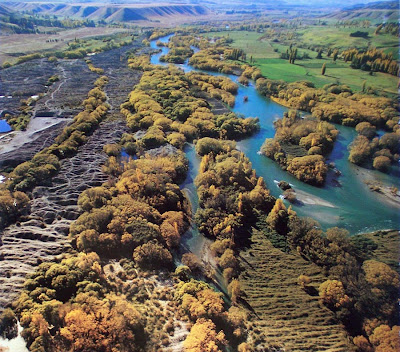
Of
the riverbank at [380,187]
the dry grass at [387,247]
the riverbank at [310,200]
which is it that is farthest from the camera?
the riverbank at [380,187]

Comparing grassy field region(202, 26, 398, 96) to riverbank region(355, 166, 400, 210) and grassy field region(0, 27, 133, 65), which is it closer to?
riverbank region(355, 166, 400, 210)

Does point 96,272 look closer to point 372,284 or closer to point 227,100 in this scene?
point 372,284

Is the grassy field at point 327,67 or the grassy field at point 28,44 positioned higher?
the grassy field at point 327,67

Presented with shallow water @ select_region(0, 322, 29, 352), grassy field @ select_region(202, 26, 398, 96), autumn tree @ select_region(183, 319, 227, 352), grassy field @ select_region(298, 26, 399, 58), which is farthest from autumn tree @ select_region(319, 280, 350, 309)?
grassy field @ select_region(298, 26, 399, 58)

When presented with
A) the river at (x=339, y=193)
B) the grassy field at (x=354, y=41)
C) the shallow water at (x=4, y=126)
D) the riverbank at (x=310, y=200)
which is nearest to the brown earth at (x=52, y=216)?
the shallow water at (x=4, y=126)

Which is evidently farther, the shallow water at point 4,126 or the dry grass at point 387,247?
the shallow water at point 4,126

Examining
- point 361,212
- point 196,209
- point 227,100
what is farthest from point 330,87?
point 196,209

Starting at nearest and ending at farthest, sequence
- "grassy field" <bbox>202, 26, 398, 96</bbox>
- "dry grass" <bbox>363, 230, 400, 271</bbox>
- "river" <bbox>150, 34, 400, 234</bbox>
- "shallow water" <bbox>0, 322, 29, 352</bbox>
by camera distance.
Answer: "shallow water" <bbox>0, 322, 29, 352</bbox> < "dry grass" <bbox>363, 230, 400, 271</bbox> < "river" <bbox>150, 34, 400, 234</bbox> < "grassy field" <bbox>202, 26, 398, 96</bbox>

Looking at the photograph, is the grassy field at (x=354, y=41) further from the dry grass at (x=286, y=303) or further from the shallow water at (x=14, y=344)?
the shallow water at (x=14, y=344)
